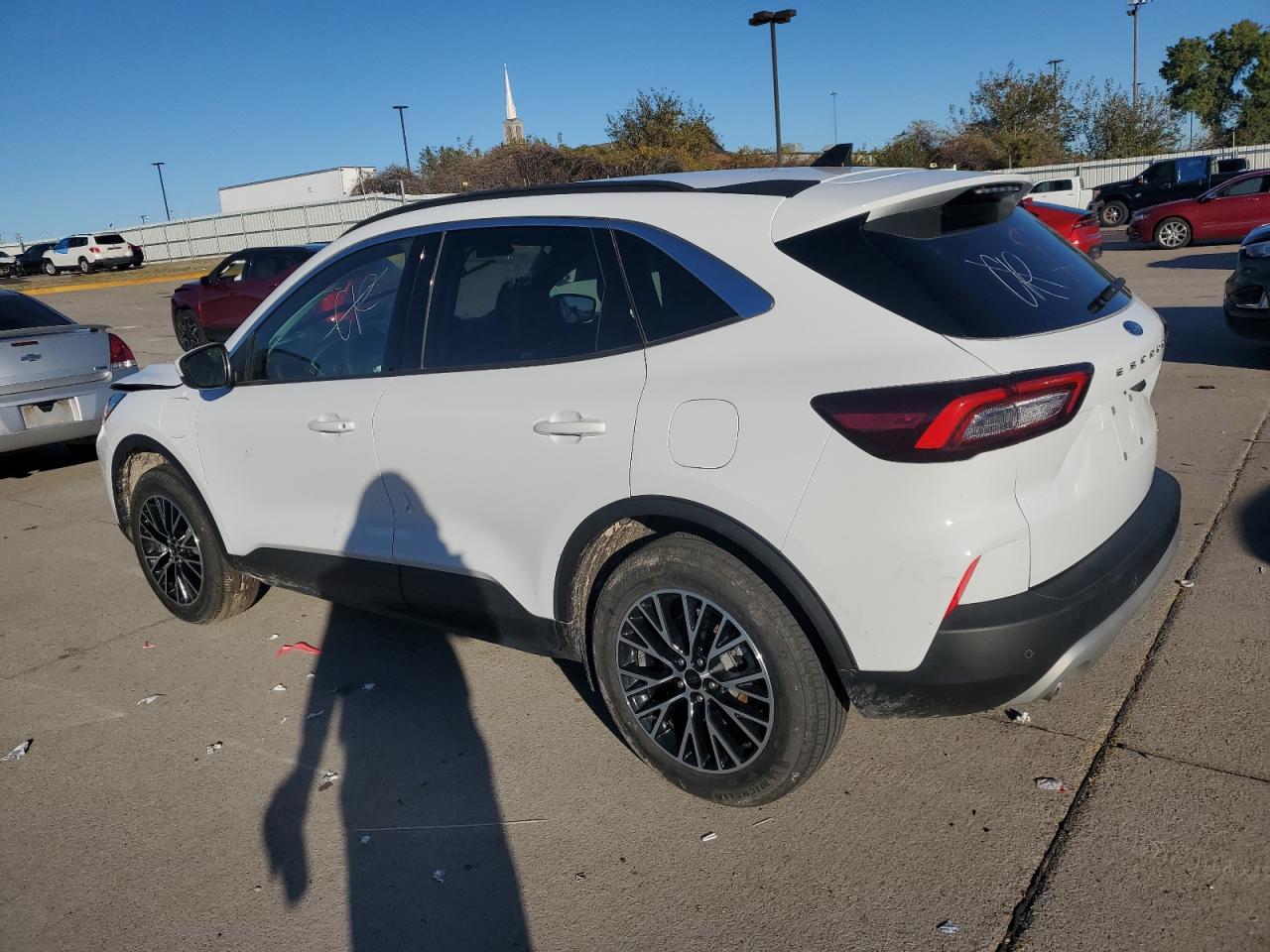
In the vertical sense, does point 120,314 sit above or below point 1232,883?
above

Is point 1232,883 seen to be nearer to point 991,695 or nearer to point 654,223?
point 991,695

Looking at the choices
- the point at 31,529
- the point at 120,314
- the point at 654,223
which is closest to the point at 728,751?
the point at 654,223

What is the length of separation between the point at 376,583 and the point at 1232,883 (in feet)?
9.48

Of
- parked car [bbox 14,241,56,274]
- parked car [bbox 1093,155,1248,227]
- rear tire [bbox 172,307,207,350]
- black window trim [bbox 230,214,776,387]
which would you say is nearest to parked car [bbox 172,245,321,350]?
rear tire [bbox 172,307,207,350]

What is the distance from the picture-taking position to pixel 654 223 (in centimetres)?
307

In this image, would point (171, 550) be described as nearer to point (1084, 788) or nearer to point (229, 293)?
point (1084, 788)

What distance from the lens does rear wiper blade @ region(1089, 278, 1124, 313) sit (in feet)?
9.72

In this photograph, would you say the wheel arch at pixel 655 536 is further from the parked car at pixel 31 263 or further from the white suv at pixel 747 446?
the parked car at pixel 31 263

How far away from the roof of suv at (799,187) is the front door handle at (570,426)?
29.5 inches

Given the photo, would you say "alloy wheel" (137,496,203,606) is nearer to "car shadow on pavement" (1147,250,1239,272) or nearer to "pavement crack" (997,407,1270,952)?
"pavement crack" (997,407,1270,952)

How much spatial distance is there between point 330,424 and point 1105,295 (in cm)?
271

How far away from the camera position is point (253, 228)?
134ft

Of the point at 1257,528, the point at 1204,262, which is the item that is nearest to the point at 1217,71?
the point at 1204,262

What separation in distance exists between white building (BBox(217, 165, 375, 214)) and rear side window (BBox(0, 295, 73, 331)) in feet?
150
